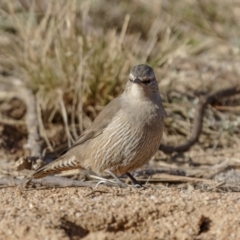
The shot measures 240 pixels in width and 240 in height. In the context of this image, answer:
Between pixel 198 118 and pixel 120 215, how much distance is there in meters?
3.95

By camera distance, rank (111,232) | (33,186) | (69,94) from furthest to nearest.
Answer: (69,94), (33,186), (111,232)

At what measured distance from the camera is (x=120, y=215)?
4.87 metres

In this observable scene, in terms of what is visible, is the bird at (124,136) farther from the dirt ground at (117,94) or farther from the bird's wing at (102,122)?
the dirt ground at (117,94)

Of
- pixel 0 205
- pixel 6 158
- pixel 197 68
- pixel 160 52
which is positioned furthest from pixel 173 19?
pixel 0 205

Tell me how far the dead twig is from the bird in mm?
1592

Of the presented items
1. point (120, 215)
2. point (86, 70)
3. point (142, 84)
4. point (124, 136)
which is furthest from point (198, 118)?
point (120, 215)

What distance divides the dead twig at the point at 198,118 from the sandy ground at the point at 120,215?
2.87m

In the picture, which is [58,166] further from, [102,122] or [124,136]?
[124,136]

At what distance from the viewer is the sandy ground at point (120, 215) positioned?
15.1ft

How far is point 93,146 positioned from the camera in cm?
663

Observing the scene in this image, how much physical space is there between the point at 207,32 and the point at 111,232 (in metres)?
7.18

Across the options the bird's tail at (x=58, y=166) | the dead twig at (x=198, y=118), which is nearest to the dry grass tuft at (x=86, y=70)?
the dead twig at (x=198, y=118)

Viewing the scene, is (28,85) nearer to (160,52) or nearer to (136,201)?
(160,52)

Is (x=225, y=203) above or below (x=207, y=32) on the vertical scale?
below
